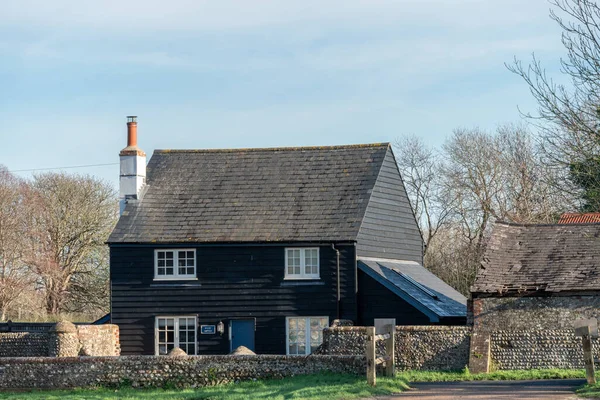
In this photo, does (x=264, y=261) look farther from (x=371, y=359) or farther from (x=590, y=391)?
(x=590, y=391)

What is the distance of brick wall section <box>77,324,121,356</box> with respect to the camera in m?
33.6

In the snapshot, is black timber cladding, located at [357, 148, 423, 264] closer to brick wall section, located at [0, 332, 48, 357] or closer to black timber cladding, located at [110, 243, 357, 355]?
black timber cladding, located at [110, 243, 357, 355]

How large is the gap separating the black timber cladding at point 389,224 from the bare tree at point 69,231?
912 inches

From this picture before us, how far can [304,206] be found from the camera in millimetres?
36344

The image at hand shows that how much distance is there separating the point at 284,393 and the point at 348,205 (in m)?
14.7

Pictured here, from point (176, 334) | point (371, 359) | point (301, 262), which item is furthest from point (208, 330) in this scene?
→ point (371, 359)

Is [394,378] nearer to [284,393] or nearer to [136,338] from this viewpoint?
[284,393]

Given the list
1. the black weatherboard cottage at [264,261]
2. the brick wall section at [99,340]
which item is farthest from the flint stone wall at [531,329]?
the brick wall section at [99,340]

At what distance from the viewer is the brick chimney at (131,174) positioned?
3766cm

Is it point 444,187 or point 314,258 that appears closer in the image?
point 314,258

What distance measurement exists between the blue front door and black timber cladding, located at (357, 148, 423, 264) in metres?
4.57

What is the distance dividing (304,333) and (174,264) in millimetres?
5234

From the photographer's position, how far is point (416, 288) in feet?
113

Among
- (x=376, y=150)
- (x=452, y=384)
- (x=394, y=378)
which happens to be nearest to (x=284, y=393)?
(x=394, y=378)
